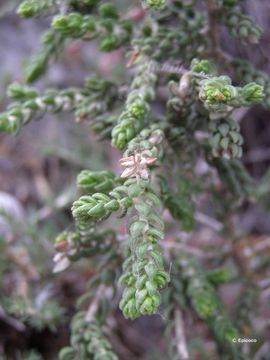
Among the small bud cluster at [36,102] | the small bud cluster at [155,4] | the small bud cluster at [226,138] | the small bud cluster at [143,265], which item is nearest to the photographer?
the small bud cluster at [143,265]

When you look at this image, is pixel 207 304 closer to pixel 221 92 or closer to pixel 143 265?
pixel 143 265

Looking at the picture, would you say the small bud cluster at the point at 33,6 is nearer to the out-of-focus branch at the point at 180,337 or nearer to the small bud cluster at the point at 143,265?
the small bud cluster at the point at 143,265

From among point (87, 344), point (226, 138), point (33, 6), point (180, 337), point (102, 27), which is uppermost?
point (33, 6)

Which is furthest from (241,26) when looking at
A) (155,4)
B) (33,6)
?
(33,6)

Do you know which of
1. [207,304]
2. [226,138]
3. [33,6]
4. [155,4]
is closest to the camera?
[155,4]

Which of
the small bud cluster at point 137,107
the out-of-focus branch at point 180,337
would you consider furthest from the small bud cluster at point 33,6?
the out-of-focus branch at point 180,337

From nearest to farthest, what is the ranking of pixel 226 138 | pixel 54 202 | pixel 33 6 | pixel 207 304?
1. pixel 226 138
2. pixel 33 6
3. pixel 207 304
4. pixel 54 202

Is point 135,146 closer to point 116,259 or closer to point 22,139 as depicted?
point 116,259

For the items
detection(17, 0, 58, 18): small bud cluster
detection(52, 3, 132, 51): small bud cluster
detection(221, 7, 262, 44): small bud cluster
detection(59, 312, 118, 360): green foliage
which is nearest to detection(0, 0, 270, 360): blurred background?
detection(59, 312, 118, 360): green foliage

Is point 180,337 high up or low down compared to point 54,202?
down

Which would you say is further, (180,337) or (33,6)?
(180,337)
